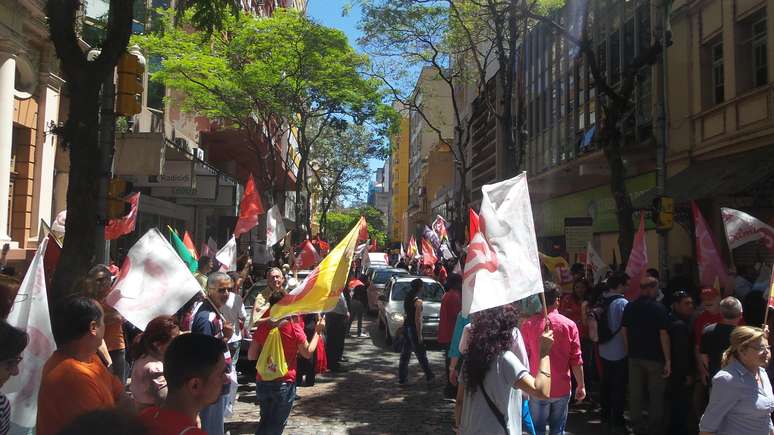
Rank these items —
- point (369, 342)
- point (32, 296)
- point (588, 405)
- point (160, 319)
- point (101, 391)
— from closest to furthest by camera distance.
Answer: point (101, 391) < point (32, 296) < point (160, 319) < point (588, 405) < point (369, 342)

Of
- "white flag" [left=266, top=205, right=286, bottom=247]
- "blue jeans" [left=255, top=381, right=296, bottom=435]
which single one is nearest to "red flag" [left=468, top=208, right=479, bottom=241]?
"blue jeans" [left=255, top=381, right=296, bottom=435]

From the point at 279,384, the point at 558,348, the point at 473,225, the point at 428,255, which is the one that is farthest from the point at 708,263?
the point at 428,255

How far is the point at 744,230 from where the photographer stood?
866 centimetres

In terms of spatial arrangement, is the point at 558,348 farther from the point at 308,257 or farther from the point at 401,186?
the point at 401,186

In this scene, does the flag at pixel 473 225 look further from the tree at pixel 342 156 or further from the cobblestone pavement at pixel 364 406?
the tree at pixel 342 156

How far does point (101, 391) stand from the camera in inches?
128

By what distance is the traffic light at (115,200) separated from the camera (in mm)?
8406

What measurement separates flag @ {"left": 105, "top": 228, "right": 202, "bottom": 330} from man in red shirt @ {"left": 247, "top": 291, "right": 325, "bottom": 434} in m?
1.04

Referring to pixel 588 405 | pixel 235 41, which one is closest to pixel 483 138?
pixel 235 41

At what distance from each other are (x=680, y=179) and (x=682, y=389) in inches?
411

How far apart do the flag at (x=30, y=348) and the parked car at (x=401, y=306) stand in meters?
10.2

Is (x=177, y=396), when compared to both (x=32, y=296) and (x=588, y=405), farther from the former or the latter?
(x=588, y=405)

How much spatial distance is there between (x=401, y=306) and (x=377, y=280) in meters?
6.66

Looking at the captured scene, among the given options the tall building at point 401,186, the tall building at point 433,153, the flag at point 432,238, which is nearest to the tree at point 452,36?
the flag at point 432,238
